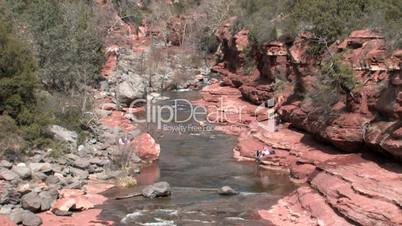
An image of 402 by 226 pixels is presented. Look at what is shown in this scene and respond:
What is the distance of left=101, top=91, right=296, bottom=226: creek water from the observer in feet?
77.4

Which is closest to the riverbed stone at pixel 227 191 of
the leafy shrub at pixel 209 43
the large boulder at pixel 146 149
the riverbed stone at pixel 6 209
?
the large boulder at pixel 146 149

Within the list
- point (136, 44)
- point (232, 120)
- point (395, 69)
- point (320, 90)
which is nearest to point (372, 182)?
point (395, 69)

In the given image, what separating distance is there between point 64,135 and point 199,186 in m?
9.96

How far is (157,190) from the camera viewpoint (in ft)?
86.9

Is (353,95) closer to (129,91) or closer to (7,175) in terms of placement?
(7,175)

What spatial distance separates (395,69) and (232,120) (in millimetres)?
20665

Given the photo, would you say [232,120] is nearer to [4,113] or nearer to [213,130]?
[213,130]

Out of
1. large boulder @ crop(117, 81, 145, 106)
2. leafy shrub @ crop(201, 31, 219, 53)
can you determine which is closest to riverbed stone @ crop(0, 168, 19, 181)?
large boulder @ crop(117, 81, 145, 106)

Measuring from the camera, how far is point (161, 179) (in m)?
29.8

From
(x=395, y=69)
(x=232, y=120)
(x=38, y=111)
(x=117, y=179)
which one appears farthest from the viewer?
(x=232, y=120)

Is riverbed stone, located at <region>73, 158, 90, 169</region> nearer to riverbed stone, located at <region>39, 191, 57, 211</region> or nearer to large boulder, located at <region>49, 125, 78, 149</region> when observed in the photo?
large boulder, located at <region>49, 125, 78, 149</region>

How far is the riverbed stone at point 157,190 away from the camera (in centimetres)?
2639

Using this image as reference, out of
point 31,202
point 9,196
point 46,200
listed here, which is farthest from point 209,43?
point 31,202

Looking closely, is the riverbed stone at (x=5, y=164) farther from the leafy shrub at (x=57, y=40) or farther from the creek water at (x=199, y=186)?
the leafy shrub at (x=57, y=40)
